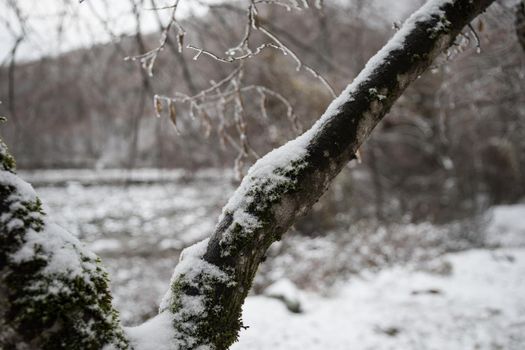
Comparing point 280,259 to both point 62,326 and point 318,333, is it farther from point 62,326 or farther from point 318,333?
point 62,326

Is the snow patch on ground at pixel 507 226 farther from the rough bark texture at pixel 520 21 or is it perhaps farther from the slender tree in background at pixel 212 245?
the slender tree in background at pixel 212 245

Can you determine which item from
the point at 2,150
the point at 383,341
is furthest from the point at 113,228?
the point at 2,150

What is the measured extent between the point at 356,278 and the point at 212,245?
16.3ft

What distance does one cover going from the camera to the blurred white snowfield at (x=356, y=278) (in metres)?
3.56

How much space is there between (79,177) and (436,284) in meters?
14.4

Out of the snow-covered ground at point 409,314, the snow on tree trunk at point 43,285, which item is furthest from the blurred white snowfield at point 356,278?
the snow on tree trunk at point 43,285

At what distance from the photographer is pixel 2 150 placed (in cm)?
94

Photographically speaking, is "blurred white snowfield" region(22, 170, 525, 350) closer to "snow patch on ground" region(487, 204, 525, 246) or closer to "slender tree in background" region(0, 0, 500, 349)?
"snow patch on ground" region(487, 204, 525, 246)

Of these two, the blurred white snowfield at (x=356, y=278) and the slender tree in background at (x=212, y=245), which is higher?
the blurred white snowfield at (x=356, y=278)

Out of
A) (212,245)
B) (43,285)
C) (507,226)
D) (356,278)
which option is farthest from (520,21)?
(507,226)

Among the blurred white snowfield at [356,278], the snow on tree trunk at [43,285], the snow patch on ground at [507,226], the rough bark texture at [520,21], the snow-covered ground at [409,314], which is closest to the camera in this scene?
the snow on tree trunk at [43,285]

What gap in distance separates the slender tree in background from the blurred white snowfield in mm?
205

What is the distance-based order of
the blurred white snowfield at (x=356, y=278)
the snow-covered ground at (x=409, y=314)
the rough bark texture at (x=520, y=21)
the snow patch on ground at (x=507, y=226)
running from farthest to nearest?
the snow patch on ground at (x=507, y=226)
the blurred white snowfield at (x=356, y=278)
the snow-covered ground at (x=409, y=314)
the rough bark texture at (x=520, y=21)

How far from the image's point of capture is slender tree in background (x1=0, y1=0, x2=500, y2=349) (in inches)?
33.4
